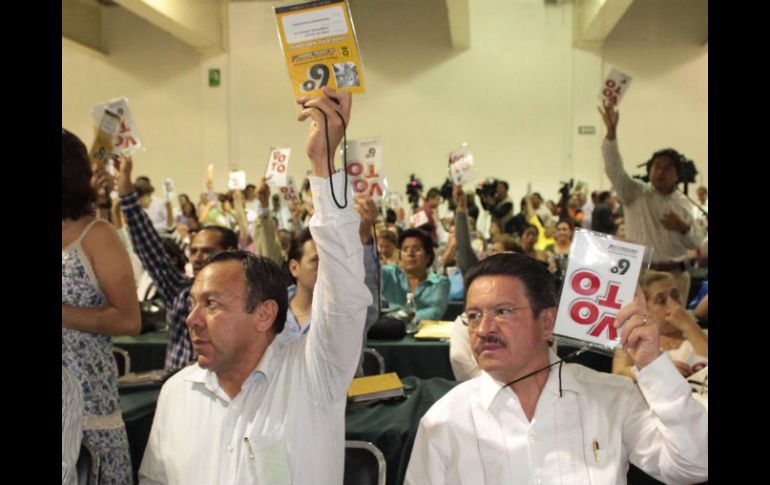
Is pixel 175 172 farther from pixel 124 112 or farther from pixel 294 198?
pixel 124 112

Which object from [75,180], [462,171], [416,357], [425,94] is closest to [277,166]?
[462,171]

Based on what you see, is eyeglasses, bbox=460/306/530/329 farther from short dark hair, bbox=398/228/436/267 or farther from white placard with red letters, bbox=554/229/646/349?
short dark hair, bbox=398/228/436/267

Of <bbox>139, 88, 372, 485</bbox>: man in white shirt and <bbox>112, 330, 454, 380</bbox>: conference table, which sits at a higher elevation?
<bbox>139, 88, 372, 485</bbox>: man in white shirt

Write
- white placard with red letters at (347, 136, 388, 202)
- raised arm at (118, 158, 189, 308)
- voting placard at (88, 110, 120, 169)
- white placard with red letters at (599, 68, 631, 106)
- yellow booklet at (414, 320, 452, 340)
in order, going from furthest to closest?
white placard with red letters at (599, 68, 631, 106), yellow booklet at (414, 320, 452, 340), white placard with red letters at (347, 136, 388, 202), voting placard at (88, 110, 120, 169), raised arm at (118, 158, 189, 308)

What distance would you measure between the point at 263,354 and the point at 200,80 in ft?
42.2

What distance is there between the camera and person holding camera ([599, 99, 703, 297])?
462cm

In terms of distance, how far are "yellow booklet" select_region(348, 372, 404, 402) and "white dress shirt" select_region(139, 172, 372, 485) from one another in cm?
76

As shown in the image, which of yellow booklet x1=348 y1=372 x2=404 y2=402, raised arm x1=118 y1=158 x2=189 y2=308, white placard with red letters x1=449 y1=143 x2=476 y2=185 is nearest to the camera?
yellow booklet x1=348 y1=372 x2=404 y2=402

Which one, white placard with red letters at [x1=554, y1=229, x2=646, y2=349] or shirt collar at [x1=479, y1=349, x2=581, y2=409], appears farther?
shirt collar at [x1=479, y1=349, x2=581, y2=409]

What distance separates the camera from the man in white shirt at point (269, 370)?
58.7 inches

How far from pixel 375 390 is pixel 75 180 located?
121 centimetres

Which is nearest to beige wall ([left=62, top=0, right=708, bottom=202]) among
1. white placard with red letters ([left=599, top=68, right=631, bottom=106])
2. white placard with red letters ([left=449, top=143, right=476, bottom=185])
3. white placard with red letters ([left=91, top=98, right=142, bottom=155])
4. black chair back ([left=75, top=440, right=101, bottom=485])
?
white placard with red letters ([left=449, top=143, right=476, bottom=185])

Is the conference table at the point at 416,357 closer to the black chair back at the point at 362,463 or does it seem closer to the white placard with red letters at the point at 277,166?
the black chair back at the point at 362,463

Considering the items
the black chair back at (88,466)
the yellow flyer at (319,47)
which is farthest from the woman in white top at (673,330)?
the black chair back at (88,466)
